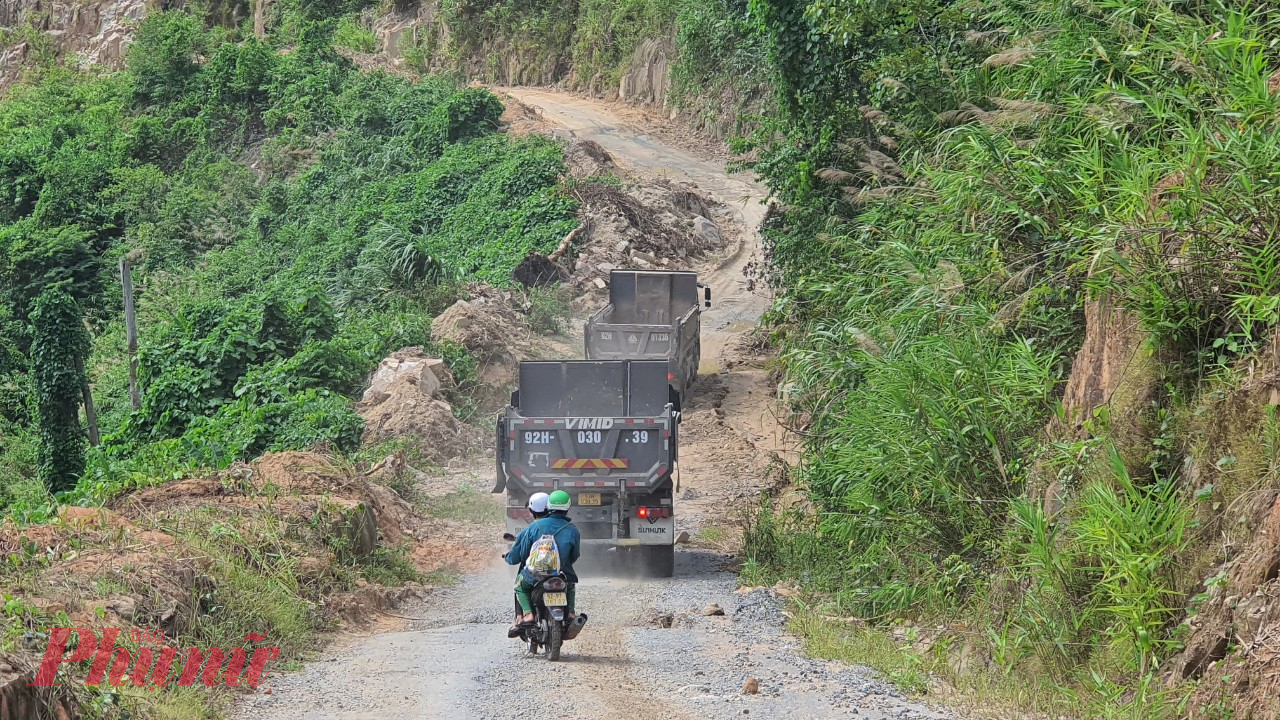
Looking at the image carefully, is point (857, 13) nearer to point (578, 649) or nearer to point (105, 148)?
point (578, 649)

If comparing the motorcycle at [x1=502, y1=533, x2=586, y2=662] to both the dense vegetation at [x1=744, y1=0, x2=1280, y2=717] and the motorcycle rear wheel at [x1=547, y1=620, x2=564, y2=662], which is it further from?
the dense vegetation at [x1=744, y1=0, x2=1280, y2=717]

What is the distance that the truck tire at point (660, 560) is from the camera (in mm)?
13570

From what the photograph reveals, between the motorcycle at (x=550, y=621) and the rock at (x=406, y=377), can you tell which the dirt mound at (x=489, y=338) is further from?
the motorcycle at (x=550, y=621)

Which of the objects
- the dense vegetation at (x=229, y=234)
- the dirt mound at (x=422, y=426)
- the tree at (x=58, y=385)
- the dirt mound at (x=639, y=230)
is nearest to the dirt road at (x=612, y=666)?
the dirt mound at (x=422, y=426)

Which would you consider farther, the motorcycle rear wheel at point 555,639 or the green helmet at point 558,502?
the green helmet at point 558,502

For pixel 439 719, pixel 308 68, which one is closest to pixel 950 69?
pixel 439 719

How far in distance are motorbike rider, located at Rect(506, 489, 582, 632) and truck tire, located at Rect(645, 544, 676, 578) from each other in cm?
379

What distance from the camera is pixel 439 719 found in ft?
25.0

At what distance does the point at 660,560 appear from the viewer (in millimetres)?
13602

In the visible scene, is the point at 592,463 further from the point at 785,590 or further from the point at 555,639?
the point at 555,639

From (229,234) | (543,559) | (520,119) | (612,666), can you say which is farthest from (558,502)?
(229,234)

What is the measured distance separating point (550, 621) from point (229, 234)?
121 ft

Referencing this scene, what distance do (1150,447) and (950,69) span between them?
8.50m

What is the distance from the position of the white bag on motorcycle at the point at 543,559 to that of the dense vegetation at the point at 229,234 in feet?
22.2
